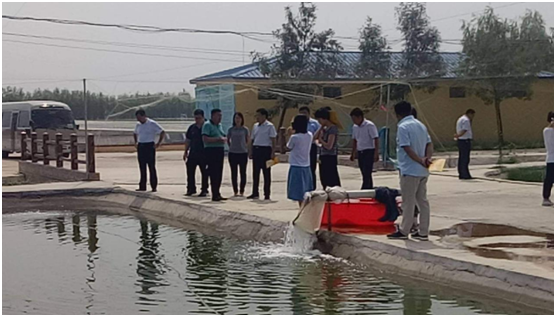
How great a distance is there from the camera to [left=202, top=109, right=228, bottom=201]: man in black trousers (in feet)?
45.6

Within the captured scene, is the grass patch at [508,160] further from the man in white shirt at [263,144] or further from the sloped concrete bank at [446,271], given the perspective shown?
the sloped concrete bank at [446,271]

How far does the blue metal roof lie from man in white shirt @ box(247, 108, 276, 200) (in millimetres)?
15722

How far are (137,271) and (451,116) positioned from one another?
27.2m

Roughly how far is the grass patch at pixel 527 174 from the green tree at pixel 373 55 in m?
9.66

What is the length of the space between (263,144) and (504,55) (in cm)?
1890

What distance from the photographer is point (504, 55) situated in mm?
30500

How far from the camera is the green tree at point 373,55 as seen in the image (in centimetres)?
3075

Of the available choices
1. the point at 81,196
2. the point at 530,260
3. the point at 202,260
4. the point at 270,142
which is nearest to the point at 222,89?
the point at 81,196

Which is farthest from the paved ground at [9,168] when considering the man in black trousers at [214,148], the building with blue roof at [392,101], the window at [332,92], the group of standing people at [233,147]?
the man in black trousers at [214,148]

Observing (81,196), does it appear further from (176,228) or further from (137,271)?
(137,271)

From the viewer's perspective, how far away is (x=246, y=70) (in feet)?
110

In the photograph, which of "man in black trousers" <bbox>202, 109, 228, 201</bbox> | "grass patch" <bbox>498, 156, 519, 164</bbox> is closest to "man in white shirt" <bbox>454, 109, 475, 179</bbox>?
"man in black trousers" <bbox>202, 109, 228, 201</bbox>

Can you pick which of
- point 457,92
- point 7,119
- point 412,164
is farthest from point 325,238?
point 7,119

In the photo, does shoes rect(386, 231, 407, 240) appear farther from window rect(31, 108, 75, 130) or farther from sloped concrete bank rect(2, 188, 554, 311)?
window rect(31, 108, 75, 130)
